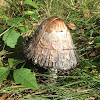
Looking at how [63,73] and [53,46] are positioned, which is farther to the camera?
[63,73]

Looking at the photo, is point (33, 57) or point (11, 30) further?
point (11, 30)

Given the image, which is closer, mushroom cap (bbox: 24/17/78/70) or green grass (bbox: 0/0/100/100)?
mushroom cap (bbox: 24/17/78/70)

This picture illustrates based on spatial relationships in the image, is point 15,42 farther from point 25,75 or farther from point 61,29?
point 61,29

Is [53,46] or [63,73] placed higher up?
[53,46]

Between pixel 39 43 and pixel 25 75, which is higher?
pixel 39 43

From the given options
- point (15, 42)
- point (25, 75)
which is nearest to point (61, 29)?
point (25, 75)
